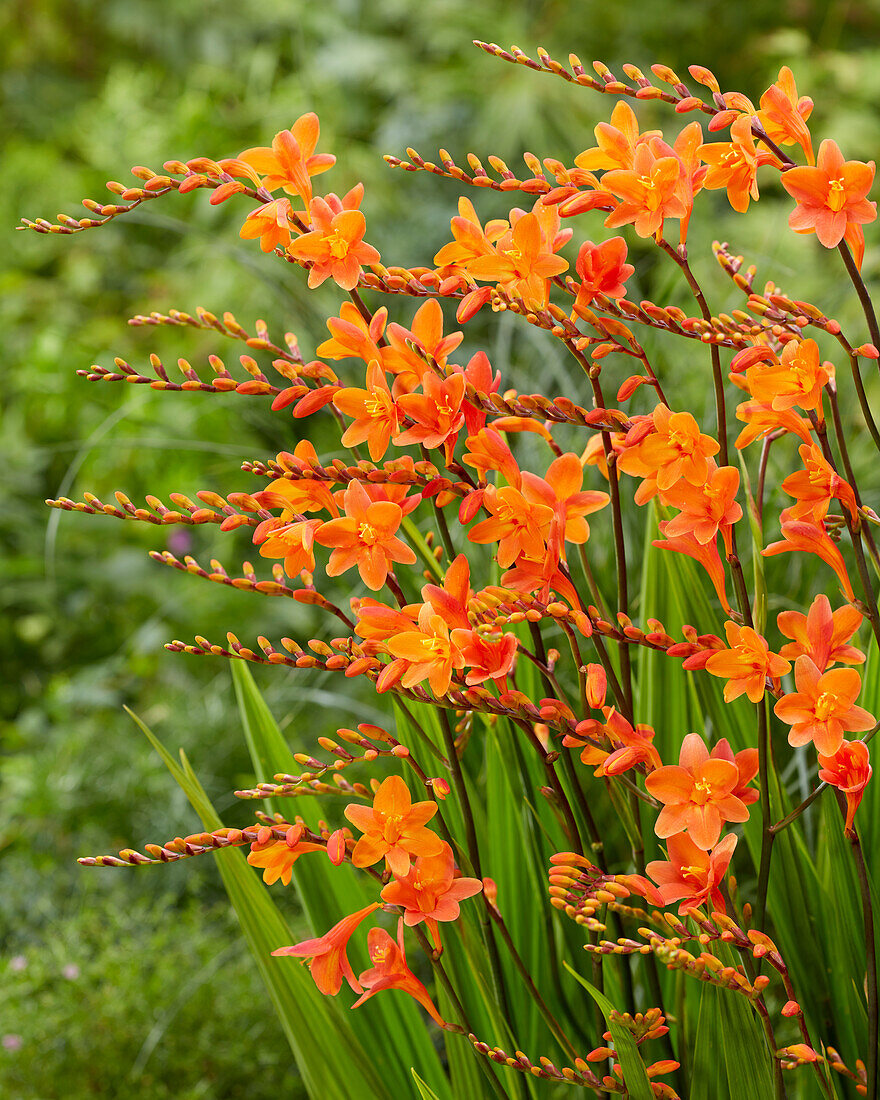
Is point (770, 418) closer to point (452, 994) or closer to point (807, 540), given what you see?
point (807, 540)

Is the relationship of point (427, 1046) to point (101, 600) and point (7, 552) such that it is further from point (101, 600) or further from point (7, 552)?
point (7, 552)

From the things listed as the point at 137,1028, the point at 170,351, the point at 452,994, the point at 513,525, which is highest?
the point at 513,525

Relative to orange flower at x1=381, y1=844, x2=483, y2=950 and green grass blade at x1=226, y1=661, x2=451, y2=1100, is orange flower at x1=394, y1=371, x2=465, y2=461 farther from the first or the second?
green grass blade at x1=226, y1=661, x2=451, y2=1100

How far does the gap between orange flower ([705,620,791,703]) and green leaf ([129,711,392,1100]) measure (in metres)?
0.33

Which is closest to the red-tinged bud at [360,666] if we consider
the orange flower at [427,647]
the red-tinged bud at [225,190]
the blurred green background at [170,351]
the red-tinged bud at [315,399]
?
the orange flower at [427,647]

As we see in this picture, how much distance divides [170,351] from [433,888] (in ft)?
8.50

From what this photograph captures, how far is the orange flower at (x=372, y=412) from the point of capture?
454 millimetres

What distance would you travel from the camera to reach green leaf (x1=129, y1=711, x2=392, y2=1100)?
60 cm

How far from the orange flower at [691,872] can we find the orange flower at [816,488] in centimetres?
15

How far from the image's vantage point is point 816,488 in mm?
447

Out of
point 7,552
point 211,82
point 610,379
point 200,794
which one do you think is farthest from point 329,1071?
point 211,82

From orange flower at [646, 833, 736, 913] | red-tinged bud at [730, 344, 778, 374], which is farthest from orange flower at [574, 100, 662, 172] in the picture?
orange flower at [646, 833, 736, 913]

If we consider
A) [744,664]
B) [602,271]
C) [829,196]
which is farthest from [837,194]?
[744,664]

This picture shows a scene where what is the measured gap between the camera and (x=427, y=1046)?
67 cm
